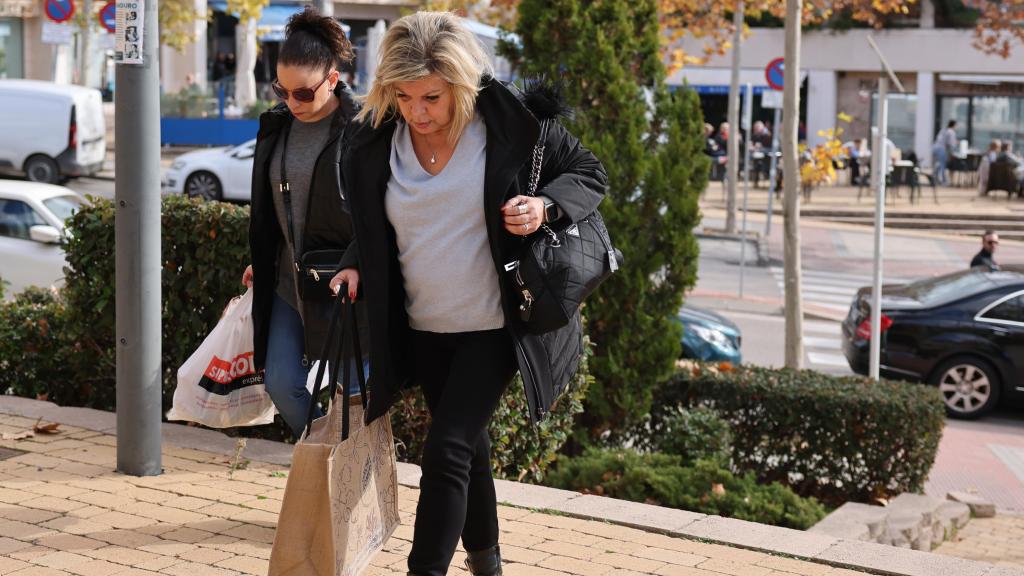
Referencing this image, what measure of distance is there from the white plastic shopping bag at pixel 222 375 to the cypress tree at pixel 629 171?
3.63 m

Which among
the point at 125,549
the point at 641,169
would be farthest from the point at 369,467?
the point at 641,169

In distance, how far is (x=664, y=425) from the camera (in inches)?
335

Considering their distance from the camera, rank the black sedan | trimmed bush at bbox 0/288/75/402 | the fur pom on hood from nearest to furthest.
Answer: the fur pom on hood → trimmed bush at bbox 0/288/75/402 → the black sedan

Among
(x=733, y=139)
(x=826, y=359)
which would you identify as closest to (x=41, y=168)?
(x=733, y=139)

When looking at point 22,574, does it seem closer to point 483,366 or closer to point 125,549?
point 125,549

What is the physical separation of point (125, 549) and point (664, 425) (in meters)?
4.58

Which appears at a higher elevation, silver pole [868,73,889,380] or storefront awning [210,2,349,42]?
storefront awning [210,2,349,42]

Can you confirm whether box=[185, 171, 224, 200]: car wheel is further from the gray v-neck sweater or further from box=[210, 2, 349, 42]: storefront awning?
the gray v-neck sweater

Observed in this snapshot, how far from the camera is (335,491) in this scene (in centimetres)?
361

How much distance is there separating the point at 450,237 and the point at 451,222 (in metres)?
0.04

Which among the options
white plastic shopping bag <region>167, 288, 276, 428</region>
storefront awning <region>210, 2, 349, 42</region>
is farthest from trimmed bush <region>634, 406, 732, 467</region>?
storefront awning <region>210, 2, 349, 42</region>

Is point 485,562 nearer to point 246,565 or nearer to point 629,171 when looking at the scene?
point 246,565

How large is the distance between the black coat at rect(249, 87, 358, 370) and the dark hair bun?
5.6 inches

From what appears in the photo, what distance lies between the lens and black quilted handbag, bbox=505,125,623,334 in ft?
11.8
